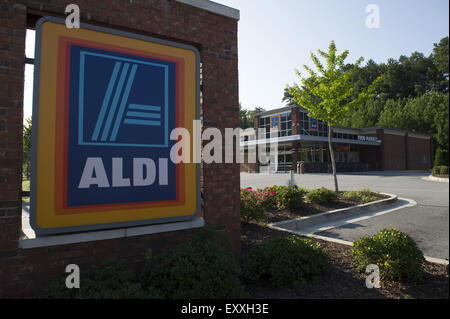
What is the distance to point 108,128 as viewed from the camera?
3633mm

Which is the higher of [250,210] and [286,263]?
[250,210]

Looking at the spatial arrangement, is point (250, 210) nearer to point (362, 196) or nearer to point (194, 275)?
point (194, 275)

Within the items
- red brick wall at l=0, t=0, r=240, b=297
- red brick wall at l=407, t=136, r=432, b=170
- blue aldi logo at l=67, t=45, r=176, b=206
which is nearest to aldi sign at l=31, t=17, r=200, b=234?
blue aldi logo at l=67, t=45, r=176, b=206

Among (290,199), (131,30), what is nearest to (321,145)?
(290,199)

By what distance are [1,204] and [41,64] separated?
169cm

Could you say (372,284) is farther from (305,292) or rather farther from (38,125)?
(38,125)

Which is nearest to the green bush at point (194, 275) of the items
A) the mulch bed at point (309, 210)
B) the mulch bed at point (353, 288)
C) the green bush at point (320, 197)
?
the mulch bed at point (353, 288)

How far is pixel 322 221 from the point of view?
7.73 meters

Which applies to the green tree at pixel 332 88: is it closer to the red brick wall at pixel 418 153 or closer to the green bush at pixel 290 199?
the green bush at pixel 290 199

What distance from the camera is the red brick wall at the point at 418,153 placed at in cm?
4191

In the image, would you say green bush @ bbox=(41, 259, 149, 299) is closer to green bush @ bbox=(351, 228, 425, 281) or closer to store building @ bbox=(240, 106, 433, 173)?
green bush @ bbox=(351, 228, 425, 281)

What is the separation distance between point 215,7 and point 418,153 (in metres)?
49.5

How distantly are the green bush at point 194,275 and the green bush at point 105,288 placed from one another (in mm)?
191
